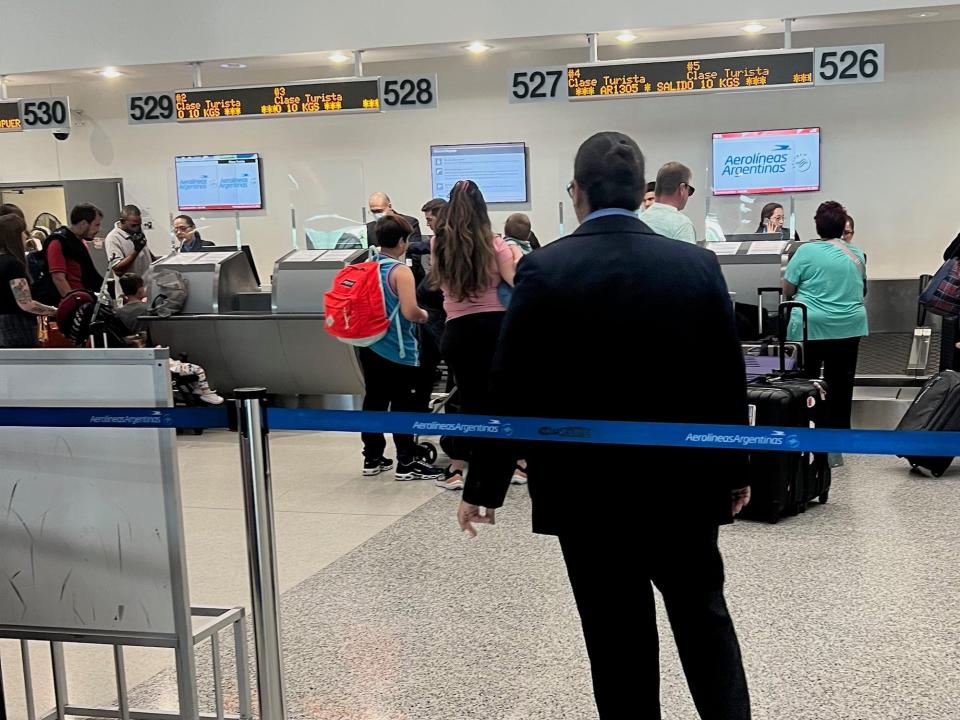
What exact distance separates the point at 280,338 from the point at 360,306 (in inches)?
95.2

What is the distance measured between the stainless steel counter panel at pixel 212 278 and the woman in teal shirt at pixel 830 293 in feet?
15.2

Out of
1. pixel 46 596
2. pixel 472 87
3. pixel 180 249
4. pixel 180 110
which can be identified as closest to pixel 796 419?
pixel 46 596

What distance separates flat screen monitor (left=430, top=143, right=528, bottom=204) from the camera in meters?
12.1

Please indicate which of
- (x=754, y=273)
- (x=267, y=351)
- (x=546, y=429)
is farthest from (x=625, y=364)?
(x=267, y=351)

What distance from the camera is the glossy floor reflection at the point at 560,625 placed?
3.04 metres

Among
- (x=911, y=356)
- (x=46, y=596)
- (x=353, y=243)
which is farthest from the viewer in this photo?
(x=353, y=243)

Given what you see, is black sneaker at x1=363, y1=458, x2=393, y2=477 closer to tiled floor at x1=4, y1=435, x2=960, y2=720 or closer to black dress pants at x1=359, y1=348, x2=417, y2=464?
black dress pants at x1=359, y1=348, x2=417, y2=464

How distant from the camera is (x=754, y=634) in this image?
350 cm

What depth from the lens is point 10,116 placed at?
10750 millimetres

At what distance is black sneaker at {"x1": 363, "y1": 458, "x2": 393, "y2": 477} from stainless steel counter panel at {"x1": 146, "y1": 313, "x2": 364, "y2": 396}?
5.39 feet

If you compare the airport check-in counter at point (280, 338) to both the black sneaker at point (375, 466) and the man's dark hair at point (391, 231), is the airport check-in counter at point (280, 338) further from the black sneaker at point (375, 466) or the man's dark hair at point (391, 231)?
the man's dark hair at point (391, 231)

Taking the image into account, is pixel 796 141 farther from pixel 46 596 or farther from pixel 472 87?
pixel 46 596

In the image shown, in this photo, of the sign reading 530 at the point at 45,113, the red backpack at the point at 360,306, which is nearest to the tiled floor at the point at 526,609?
the red backpack at the point at 360,306

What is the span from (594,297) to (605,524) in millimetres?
490
